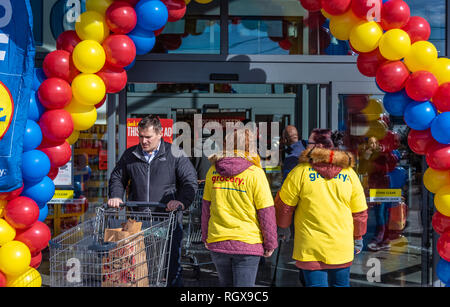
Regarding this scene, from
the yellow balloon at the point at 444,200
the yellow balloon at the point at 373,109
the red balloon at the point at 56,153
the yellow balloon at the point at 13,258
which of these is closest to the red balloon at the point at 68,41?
the red balloon at the point at 56,153

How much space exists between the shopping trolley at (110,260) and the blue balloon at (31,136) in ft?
3.87

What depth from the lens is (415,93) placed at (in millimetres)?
4340

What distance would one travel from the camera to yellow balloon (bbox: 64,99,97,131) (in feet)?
14.8

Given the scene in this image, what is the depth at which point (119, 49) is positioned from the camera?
4418 mm

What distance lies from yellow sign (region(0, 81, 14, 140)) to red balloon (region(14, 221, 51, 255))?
887mm

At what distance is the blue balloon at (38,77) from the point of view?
447 cm

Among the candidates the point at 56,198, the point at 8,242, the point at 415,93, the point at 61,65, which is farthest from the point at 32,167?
the point at 415,93

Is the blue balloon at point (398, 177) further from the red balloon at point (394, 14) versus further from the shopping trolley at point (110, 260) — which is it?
the shopping trolley at point (110, 260)

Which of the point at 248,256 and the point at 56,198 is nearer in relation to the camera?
the point at 248,256

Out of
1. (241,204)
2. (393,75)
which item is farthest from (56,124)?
(393,75)

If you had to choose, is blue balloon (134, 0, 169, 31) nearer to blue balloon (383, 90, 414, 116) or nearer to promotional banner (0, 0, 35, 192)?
promotional banner (0, 0, 35, 192)

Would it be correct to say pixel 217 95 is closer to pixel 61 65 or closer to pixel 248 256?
pixel 61 65
